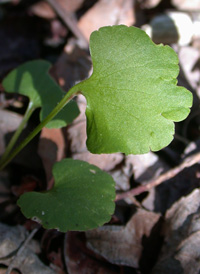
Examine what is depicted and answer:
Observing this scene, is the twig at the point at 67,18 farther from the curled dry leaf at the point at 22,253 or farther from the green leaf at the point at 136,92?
the curled dry leaf at the point at 22,253

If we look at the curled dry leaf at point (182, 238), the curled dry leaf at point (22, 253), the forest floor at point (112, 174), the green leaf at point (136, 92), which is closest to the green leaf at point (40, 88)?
the forest floor at point (112, 174)

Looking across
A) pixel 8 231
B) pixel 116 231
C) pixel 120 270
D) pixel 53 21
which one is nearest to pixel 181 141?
pixel 116 231

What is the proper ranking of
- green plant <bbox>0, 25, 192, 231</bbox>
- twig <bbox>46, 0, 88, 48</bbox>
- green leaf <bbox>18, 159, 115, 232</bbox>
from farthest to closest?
twig <bbox>46, 0, 88, 48</bbox>, green leaf <bbox>18, 159, 115, 232</bbox>, green plant <bbox>0, 25, 192, 231</bbox>

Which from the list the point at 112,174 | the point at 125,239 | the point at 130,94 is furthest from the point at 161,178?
the point at 130,94

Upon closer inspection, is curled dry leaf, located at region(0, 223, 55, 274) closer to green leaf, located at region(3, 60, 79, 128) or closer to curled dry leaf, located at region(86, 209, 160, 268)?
curled dry leaf, located at region(86, 209, 160, 268)

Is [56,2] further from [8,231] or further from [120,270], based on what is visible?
[120,270]

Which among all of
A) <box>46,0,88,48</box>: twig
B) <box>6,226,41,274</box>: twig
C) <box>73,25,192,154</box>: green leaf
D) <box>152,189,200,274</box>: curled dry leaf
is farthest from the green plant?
<box>46,0,88,48</box>: twig
